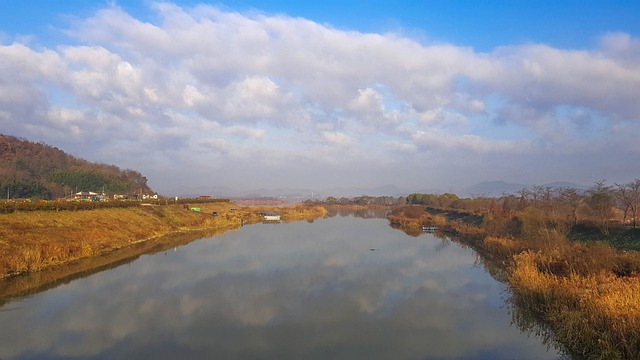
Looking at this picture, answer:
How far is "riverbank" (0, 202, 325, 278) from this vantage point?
907 inches

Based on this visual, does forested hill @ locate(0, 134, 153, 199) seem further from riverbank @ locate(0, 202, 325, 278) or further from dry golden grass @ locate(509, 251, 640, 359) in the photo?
dry golden grass @ locate(509, 251, 640, 359)


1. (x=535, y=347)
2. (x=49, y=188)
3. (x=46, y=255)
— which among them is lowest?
(x=535, y=347)

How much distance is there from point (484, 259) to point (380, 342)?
20635 millimetres

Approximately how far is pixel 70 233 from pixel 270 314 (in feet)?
70.2

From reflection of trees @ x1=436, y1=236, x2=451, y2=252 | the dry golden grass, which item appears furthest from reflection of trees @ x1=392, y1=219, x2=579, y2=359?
reflection of trees @ x1=436, y1=236, x2=451, y2=252

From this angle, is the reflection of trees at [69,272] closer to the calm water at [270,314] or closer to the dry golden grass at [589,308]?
the calm water at [270,314]

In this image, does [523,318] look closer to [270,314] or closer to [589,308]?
[589,308]

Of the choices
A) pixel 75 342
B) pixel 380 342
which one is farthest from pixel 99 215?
pixel 380 342

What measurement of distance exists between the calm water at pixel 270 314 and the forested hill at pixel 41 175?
54.3 m

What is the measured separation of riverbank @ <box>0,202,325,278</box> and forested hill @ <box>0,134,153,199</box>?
30.8 metres

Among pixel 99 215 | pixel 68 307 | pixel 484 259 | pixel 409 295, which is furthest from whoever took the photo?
pixel 99 215

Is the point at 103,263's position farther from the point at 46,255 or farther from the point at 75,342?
the point at 75,342

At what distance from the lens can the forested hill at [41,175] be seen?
6788cm

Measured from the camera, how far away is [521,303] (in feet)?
59.0
